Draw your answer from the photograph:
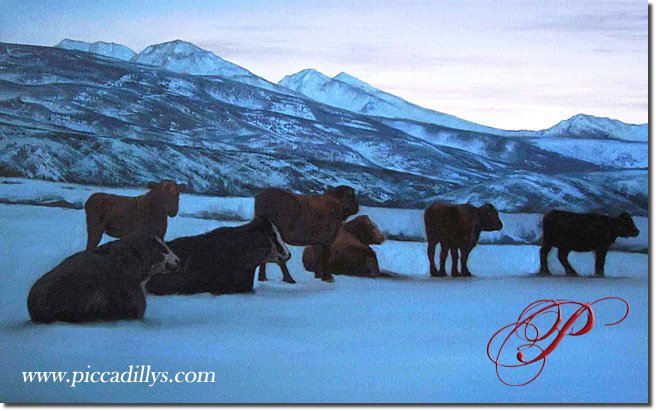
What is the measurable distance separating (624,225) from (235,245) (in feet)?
4.03

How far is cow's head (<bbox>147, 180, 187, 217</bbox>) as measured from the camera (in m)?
3.07

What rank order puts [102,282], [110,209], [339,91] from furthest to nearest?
[339,91], [110,209], [102,282]

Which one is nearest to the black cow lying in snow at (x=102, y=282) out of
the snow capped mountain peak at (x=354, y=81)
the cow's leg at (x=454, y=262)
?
the snow capped mountain peak at (x=354, y=81)

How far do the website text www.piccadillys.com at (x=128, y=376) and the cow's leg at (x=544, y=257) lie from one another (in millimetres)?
1082

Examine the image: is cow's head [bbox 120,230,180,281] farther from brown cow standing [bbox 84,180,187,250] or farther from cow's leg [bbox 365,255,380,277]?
cow's leg [bbox 365,255,380,277]

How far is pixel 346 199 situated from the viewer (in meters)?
3.12

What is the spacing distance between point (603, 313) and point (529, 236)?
0.34 meters

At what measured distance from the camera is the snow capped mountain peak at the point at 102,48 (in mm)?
3107

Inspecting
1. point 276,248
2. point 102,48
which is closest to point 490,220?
point 276,248

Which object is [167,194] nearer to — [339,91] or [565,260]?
[339,91]

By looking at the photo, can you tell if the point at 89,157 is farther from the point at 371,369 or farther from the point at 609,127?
the point at 609,127

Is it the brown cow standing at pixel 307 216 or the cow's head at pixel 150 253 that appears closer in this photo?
the cow's head at pixel 150 253

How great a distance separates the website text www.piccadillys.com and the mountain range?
1.88ft

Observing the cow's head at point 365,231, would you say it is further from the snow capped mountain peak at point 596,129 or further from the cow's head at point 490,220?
the snow capped mountain peak at point 596,129
